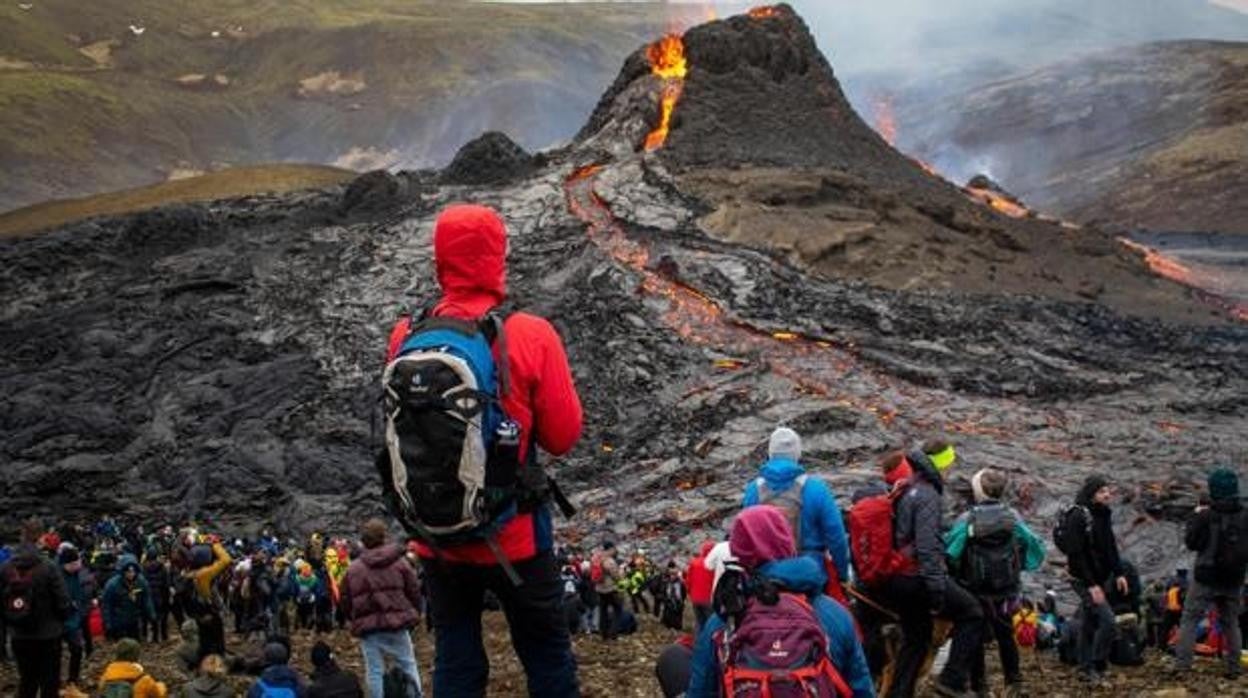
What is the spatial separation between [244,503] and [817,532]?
24.3m

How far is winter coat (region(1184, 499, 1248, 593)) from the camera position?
10547 millimetres

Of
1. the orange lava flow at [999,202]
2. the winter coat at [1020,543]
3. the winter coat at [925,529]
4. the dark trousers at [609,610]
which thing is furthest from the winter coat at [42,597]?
the orange lava flow at [999,202]

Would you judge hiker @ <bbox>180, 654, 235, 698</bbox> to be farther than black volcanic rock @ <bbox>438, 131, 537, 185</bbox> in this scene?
No

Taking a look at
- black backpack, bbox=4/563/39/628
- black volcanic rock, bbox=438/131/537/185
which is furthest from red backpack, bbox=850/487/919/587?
black volcanic rock, bbox=438/131/537/185

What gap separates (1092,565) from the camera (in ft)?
34.6

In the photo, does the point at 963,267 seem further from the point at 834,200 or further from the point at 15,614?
the point at 15,614

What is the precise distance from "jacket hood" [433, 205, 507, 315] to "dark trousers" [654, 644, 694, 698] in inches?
98.6

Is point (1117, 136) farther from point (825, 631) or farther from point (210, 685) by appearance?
point (825, 631)

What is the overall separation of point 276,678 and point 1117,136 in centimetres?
10658

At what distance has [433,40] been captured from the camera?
158m

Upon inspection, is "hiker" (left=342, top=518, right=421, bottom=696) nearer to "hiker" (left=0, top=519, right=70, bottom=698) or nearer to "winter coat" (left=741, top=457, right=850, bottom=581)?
"hiker" (left=0, top=519, right=70, bottom=698)

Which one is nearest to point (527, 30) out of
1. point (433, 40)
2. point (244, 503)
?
point (433, 40)

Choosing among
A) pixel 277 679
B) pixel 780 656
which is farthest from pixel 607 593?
pixel 780 656

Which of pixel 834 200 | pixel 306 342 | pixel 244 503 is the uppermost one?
pixel 834 200
